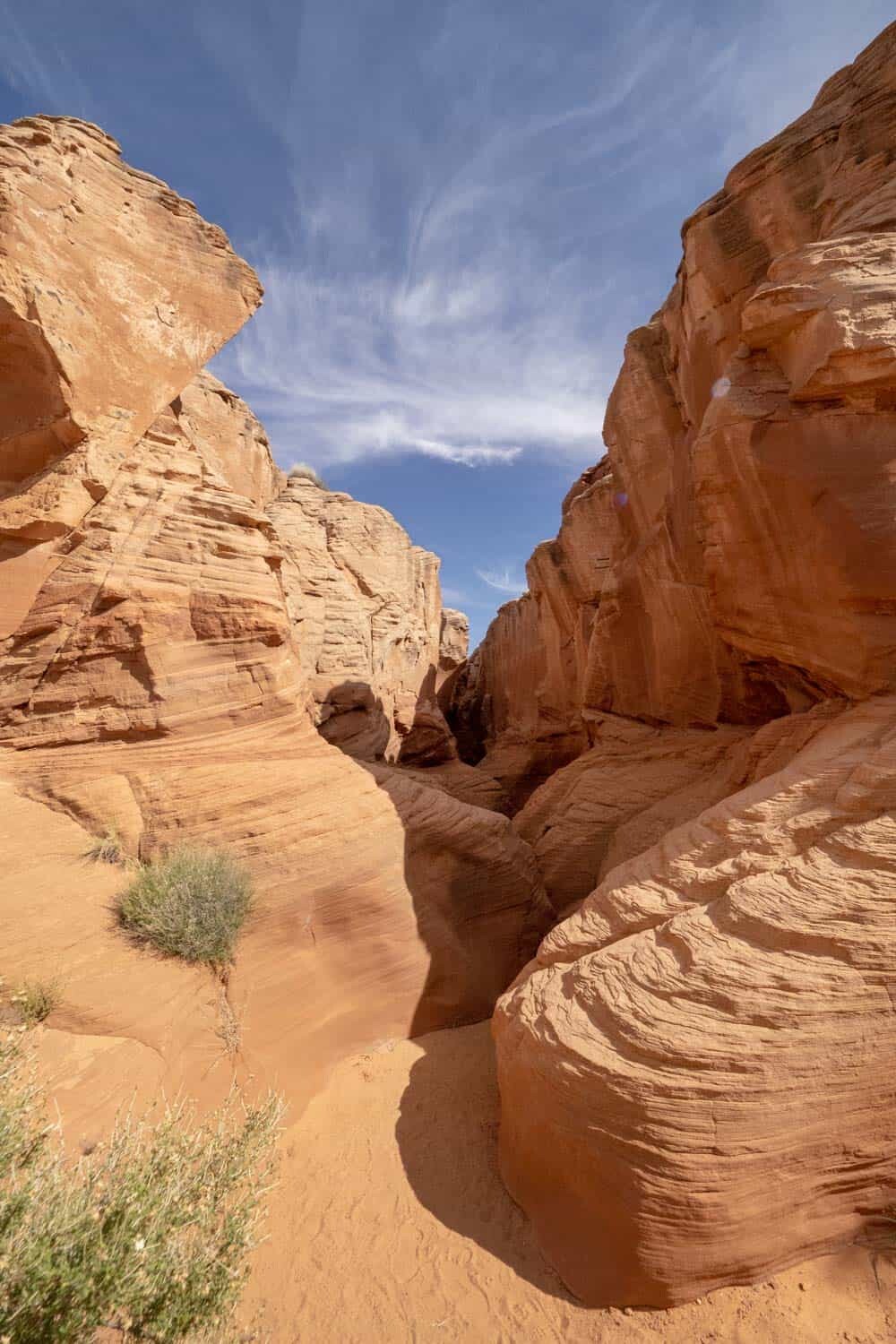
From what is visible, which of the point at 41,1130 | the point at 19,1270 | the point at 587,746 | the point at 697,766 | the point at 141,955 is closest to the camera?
the point at 19,1270

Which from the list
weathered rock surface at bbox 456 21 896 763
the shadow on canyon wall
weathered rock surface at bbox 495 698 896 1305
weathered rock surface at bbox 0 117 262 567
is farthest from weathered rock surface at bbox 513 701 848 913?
weathered rock surface at bbox 0 117 262 567

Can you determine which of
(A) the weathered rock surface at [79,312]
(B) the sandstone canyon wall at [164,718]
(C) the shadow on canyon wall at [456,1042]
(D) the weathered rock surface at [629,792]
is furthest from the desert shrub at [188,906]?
(D) the weathered rock surface at [629,792]

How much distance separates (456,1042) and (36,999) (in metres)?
4.24

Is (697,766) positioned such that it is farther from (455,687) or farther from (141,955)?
(455,687)

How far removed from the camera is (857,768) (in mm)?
4441

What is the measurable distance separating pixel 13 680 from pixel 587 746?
11.1 m

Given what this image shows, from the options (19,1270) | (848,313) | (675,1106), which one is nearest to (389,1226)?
(675,1106)

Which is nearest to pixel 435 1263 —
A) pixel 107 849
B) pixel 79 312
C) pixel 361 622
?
pixel 107 849

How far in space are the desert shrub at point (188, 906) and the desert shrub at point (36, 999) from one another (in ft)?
2.64

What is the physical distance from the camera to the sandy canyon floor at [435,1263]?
3.40m

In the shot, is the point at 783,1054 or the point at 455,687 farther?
the point at 455,687

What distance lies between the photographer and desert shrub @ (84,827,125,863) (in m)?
6.16

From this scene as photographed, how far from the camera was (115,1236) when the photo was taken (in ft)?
9.12

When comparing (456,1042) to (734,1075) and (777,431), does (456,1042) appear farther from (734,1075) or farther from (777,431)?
(777,431)
